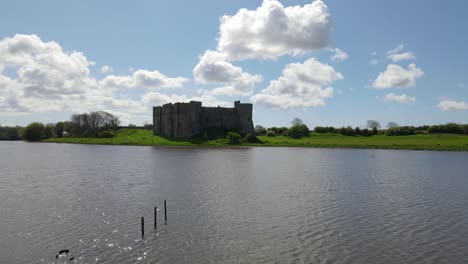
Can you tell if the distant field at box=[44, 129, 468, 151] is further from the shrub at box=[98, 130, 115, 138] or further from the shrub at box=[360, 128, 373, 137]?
the shrub at box=[360, 128, 373, 137]

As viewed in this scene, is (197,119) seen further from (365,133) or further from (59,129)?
(59,129)

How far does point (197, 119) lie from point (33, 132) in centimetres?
6541

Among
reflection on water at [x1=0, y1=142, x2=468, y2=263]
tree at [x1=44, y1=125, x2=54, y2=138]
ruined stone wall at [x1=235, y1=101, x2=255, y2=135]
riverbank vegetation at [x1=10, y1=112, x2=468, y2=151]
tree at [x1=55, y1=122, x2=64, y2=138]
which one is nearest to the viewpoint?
reflection on water at [x1=0, y1=142, x2=468, y2=263]

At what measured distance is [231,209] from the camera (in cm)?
2084

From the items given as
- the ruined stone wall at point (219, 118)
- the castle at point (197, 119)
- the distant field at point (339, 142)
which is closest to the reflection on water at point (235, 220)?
the distant field at point (339, 142)

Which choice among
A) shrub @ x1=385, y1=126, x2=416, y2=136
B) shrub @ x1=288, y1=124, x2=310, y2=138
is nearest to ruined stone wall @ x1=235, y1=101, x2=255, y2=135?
shrub @ x1=288, y1=124, x2=310, y2=138

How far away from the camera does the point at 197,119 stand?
350ft

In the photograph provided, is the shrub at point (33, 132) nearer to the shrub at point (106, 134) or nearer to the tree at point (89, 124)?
the tree at point (89, 124)

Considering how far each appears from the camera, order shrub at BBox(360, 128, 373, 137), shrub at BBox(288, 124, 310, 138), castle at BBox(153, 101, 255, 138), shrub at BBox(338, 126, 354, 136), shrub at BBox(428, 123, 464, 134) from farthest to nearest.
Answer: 1. shrub at BBox(338, 126, 354, 136)
2. shrub at BBox(360, 128, 373, 137)
3. shrub at BBox(288, 124, 310, 138)
4. shrub at BBox(428, 123, 464, 134)
5. castle at BBox(153, 101, 255, 138)

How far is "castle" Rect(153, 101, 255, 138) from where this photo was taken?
105750 millimetres

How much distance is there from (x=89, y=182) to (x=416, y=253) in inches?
914

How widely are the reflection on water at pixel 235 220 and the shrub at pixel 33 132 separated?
378 ft

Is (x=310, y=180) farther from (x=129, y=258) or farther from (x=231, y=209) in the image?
(x=129, y=258)

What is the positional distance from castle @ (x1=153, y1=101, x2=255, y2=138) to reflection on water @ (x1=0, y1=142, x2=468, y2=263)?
239ft
